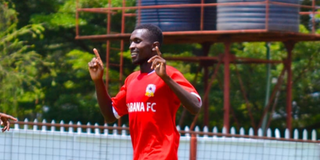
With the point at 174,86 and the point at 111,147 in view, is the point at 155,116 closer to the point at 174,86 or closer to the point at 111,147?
the point at 174,86

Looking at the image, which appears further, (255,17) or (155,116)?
(255,17)

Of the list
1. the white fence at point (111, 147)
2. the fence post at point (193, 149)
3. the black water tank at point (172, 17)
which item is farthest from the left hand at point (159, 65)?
the black water tank at point (172, 17)

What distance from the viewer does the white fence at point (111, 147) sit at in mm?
10242

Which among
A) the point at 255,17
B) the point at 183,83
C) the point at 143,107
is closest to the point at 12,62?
the point at 255,17

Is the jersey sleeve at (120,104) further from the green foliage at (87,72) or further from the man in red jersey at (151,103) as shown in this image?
the green foliage at (87,72)

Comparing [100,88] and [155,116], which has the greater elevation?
[100,88]

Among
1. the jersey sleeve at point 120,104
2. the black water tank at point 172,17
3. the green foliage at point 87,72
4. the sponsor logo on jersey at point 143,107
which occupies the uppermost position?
the sponsor logo on jersey at point 143,107

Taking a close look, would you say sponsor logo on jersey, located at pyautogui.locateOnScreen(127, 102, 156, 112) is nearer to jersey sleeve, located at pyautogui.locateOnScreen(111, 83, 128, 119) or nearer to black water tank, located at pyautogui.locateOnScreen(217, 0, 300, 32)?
jersey sleeve, located at pyautogui.locateOnScreen(111, 83, 128, 119)

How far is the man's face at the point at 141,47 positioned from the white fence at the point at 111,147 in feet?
16.1

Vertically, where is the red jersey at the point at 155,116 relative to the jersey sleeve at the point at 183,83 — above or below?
→ below

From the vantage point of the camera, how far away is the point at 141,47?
5.17 metres

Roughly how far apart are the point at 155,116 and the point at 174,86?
380 millimetres

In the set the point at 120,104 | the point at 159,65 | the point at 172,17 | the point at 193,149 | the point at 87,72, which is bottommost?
the point at 87,72

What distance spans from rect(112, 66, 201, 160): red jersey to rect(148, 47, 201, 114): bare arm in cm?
13
